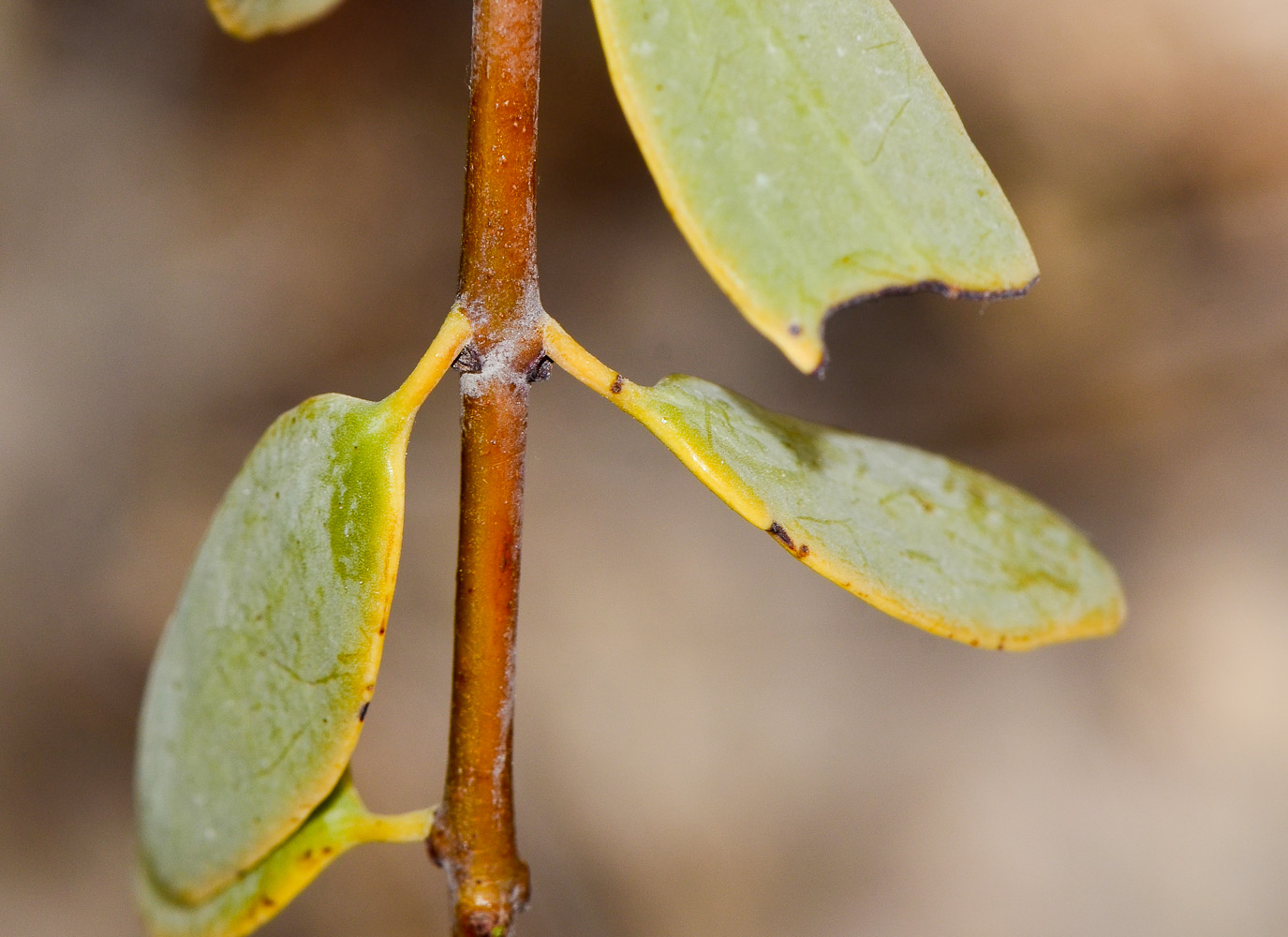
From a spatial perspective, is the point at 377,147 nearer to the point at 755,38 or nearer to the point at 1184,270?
the point at 1184,270

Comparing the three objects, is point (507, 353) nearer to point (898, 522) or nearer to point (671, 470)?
point (898, 522)

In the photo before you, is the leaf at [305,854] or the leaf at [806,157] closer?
the leaf at [806,157]

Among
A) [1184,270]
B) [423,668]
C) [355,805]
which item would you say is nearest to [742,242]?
[355,805]

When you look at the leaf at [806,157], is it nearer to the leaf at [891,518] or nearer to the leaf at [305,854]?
the leaf at [891,518]

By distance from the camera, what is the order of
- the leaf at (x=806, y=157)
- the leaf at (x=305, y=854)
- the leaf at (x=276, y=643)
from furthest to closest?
the leaf at (x=305, y=854)
the leaf at (x=276, y=643)
the leaf at (x=806, y=157)

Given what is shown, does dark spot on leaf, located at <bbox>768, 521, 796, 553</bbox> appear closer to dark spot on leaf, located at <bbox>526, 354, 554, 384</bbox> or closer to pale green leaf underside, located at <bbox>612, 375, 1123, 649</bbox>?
pale green leaf underside, located at <bbox>612, 375, 1123, 649</bbox>

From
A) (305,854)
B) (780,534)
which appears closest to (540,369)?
(780,534)

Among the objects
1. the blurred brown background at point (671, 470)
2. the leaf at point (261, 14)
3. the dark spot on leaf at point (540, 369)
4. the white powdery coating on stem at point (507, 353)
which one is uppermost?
the leaf at point (261, 14)

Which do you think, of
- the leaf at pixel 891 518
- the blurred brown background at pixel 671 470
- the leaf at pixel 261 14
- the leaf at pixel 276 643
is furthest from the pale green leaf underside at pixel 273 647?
the blurred brown background at pixel 671 470
